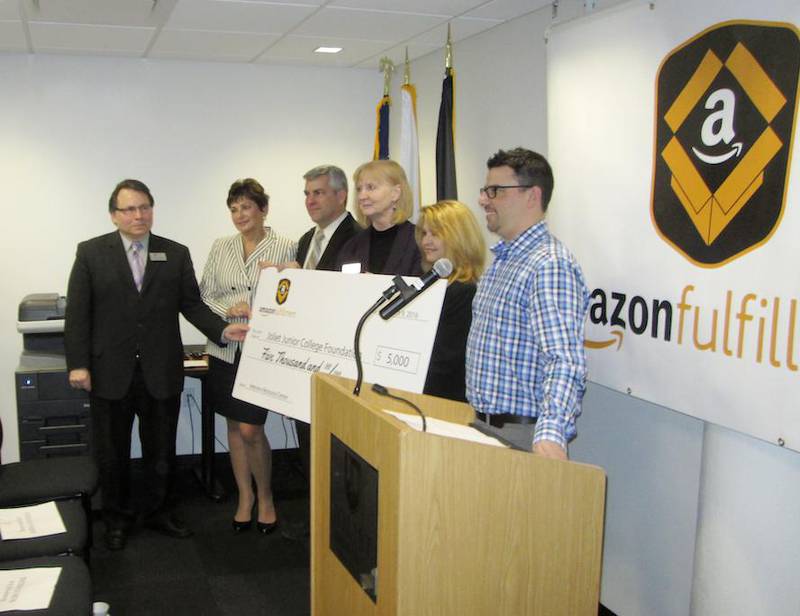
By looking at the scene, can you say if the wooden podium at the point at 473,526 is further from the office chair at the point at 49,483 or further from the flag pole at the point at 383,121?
the flag pole at the point at 383,121

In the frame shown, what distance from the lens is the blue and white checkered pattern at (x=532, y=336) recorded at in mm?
1990

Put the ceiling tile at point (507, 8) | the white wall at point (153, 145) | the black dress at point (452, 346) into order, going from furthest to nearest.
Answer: the white wall at point (153, 145), the ceiling tile at point (507, 8), the black dress at point (452, 346)

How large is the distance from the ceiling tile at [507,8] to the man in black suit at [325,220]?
1.00 m

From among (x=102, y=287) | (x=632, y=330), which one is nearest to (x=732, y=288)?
(x=632, y=330)

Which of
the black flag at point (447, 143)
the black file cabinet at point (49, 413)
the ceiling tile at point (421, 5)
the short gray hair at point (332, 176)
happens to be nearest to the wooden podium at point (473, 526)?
the short gray hair at point (332, 176)

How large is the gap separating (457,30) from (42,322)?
2740mm

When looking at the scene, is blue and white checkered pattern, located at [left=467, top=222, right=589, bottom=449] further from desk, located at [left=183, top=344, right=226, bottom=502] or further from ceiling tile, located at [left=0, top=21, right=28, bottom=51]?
ceiling tile, located at [left=0, top=21, right=28, bottom=51]

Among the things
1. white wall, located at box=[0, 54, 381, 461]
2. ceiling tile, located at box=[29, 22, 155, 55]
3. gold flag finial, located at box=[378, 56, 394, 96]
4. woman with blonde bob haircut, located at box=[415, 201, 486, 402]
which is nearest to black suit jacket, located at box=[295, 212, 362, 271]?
woman with blonde bob haircut, located at box=[415, 201, 486, 402]

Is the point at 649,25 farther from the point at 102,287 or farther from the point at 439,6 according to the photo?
the point at 102,287

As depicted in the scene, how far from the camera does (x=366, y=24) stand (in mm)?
3955

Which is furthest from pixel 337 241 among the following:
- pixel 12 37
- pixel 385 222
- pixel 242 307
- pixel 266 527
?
pixel 12 37

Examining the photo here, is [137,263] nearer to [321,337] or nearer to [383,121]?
[321,337]

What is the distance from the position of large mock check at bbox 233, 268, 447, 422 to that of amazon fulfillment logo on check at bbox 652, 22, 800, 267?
2.59 ft

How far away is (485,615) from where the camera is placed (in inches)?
62.2
